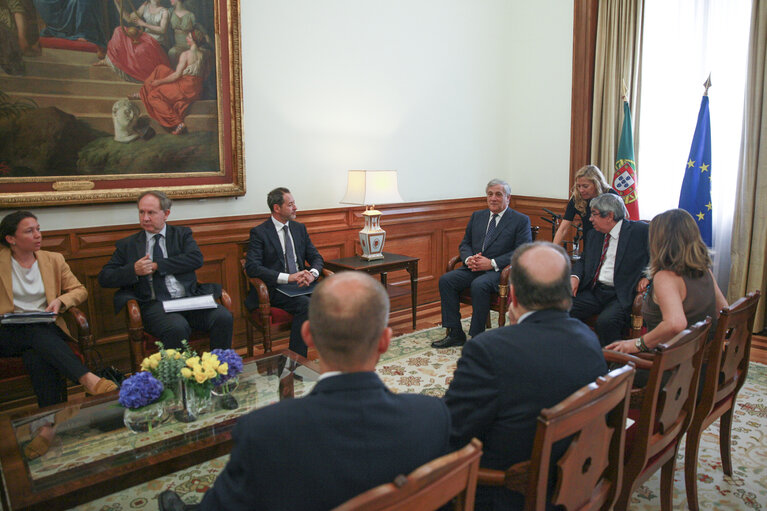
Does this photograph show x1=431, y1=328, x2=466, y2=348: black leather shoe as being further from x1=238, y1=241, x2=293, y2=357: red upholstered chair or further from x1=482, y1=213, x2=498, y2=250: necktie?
x1=238, y1=241, x2=293, y2=357: red upholstered chair

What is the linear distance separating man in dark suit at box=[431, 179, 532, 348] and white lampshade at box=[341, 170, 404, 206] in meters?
0.83

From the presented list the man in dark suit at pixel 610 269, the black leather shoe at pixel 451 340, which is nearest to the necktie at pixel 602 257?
the man in dark suit at pixel 610 269

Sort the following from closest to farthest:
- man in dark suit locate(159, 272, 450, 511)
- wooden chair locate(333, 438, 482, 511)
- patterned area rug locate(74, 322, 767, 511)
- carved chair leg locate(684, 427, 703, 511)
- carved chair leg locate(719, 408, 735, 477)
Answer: wooden chair locate(333, 438, 482, 511), man in dark suit locate(159, 272, 450, 511), carved chair leg locate(684, 427, 703, 511), patterned area rug locate(74, 322, 767, 511), carved chair leg locate(719, 408, 735, 477)

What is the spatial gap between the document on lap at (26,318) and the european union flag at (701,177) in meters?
5.02

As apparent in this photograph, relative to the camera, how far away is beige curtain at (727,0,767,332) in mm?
4680

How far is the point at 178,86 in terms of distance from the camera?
4168 millimetres

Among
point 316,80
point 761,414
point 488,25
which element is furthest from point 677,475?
point 488,25

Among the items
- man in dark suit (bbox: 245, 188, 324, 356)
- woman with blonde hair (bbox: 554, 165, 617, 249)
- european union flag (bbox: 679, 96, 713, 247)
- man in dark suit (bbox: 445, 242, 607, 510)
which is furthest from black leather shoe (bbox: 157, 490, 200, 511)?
european union flag (bbox: 679, 96, 713, 247)

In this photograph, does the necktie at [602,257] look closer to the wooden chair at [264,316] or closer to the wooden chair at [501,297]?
the wooden chair at [501,297]

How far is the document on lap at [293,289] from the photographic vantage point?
4168 millimetres

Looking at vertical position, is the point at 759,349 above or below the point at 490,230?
below

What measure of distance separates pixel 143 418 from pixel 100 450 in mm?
206

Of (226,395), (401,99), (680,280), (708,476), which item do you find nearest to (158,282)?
(226,395)

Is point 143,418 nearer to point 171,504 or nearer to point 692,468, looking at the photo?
point 171,504
